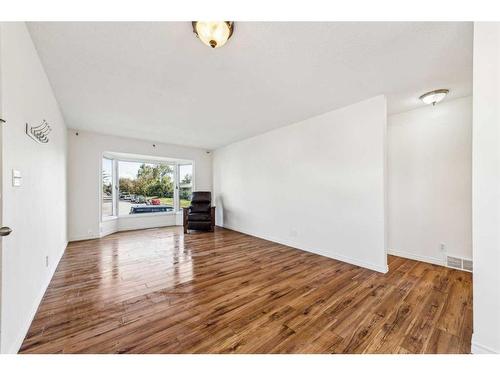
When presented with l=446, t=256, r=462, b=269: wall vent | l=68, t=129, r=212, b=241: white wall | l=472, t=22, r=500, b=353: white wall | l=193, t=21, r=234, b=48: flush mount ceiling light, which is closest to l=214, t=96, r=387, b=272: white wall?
l=446, t=256, r=462, b=269: wall vent

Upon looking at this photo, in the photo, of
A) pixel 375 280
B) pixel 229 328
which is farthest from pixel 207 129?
pixel 375 280

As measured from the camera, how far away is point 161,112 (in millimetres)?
3105

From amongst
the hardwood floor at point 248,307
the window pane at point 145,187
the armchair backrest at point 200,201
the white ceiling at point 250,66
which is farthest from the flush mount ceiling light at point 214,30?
the window pane at point 145,187

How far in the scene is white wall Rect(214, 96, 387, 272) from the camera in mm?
2656

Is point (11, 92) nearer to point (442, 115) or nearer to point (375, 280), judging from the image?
point (375, 280)

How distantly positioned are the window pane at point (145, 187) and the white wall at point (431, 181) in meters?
5.65

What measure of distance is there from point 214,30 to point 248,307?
7.46ft

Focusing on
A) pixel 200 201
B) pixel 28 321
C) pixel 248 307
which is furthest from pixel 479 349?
pixel 200 201

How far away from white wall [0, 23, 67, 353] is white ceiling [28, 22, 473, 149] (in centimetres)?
30

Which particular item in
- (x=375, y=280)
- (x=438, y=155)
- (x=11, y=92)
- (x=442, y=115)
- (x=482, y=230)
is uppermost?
(x=442, y=115)

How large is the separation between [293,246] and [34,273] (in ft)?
11.1

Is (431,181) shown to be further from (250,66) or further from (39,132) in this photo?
(39,132)

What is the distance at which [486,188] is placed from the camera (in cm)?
127

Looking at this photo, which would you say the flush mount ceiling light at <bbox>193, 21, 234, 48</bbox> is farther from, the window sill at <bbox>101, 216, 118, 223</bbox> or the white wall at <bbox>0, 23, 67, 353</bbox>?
the window sill at <bbox>101, 216, 118, 223</bbox>
